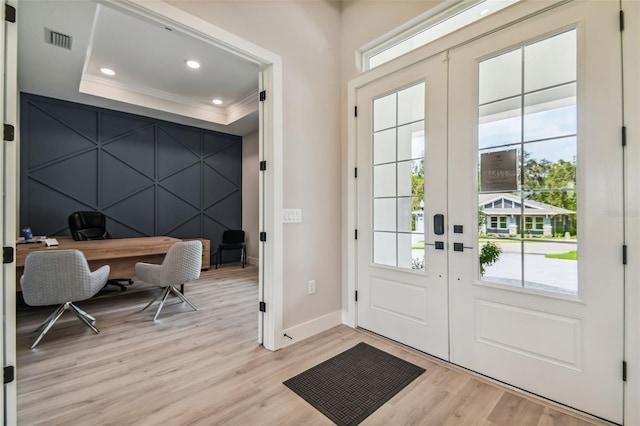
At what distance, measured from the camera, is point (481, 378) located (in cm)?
197

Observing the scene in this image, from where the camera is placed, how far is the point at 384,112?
2641 millimetres

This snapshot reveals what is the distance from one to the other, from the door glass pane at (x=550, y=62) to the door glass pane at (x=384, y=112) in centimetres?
100

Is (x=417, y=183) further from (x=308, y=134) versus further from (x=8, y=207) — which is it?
(x=8, y=207)

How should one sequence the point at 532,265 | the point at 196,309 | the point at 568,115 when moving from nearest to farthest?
the point at 568,115 → the point at 532,265 → the point at 196,309

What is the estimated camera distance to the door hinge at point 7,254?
4.56 feet

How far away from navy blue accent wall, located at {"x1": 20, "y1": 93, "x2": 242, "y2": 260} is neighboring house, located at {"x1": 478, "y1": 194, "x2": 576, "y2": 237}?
5741mm

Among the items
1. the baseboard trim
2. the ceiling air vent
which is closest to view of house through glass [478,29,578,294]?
the baseboard trim

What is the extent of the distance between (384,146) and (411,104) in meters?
0.42

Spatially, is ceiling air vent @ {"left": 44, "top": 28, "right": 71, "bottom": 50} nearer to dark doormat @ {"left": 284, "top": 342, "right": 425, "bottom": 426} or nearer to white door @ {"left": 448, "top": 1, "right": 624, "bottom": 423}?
white door @ {"left": 448, "top": 1, "right": 624, "bottom": 423}

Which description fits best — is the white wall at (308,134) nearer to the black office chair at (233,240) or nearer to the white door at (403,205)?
the white door at (403,205)

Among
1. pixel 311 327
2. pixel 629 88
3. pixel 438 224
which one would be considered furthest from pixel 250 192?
pixel 629 88

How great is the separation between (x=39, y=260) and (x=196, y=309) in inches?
60.5

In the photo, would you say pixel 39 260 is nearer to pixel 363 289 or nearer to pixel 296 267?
pixel 296 267

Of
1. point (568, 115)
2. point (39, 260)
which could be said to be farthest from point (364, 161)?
point (39, 260)
